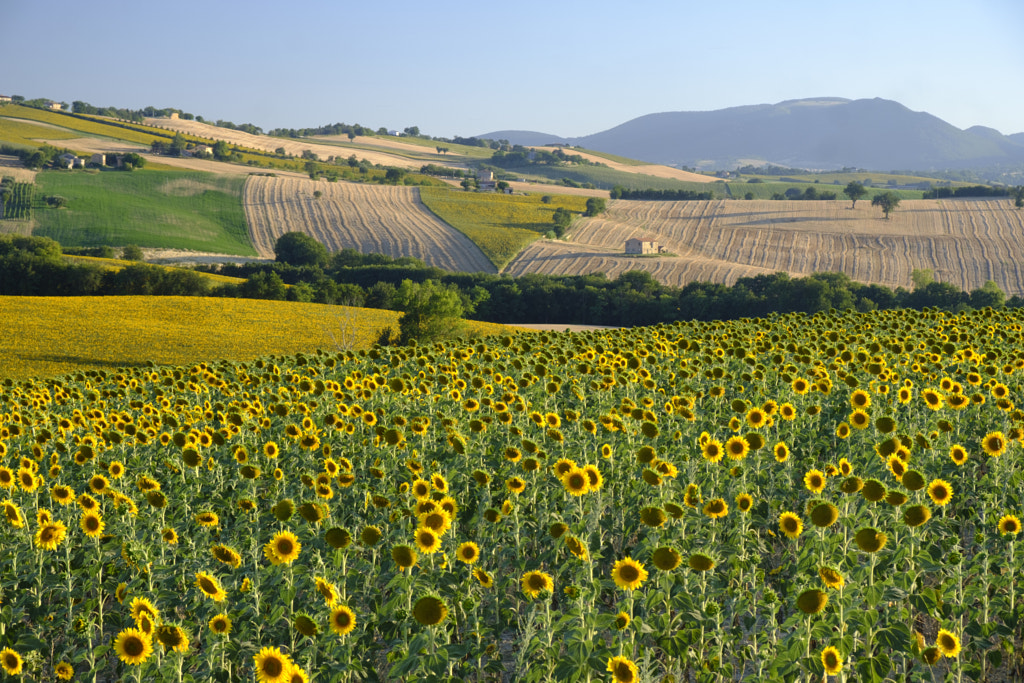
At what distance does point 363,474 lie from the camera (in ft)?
27.8

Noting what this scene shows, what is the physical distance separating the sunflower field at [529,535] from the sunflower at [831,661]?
2cm

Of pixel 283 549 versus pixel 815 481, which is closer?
pixel 283 549

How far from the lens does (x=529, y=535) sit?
8.12 m

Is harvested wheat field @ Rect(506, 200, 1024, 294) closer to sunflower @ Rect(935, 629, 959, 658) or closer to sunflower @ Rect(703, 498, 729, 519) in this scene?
sunflower @ Rect(703, 498, 729, 519)

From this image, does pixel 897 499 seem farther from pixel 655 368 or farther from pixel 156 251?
pixel 156 251

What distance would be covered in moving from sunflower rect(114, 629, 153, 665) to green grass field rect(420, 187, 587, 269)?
10647cm

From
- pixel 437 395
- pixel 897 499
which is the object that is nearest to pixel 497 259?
pixel 437 395

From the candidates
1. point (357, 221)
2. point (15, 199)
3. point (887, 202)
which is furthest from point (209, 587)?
point (887, 202)

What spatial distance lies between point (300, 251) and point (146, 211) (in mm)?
37794

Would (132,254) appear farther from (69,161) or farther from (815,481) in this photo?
(815,481)

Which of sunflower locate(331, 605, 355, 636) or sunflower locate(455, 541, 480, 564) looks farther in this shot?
sunflower locate(455, 541, 480, 564)

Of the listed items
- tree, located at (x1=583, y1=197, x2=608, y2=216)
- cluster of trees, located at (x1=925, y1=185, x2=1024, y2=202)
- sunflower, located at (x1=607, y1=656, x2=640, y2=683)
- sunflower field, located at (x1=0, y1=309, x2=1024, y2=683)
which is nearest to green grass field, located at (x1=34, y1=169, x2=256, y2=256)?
tree, located at (x1=583, y1=197, x2=608, y2=216)

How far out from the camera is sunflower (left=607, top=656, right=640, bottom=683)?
13.5 feet

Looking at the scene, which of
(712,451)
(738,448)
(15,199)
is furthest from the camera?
(15,199)
